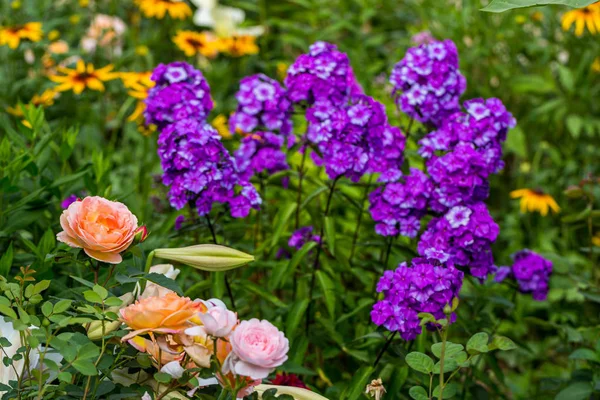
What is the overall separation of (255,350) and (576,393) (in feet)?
3.61

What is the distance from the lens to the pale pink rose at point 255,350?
134 centimetres

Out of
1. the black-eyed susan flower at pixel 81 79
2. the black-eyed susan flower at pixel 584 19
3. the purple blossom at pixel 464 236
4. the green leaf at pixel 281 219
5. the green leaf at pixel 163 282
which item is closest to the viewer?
the green leaf at pixel 163 282

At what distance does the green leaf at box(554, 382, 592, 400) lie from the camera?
210cm

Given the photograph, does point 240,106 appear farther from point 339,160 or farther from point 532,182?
point 532,182

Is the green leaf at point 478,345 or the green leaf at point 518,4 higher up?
the green leaf at point 518,4

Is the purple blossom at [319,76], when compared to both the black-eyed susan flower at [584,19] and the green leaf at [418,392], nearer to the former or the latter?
the green leaf at [418,392]

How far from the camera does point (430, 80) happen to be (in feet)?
7.02

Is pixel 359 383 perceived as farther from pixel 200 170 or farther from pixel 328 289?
pixel 200 170

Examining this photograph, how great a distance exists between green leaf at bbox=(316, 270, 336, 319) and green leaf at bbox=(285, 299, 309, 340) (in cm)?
5

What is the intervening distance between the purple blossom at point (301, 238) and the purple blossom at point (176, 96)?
40 centimetres

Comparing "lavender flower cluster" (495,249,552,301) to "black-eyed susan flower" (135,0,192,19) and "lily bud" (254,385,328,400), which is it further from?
"black-eyed susan flower" (135,0,192,19)

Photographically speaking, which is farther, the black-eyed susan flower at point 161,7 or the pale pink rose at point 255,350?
the black-eyed susan flower at point 161,7

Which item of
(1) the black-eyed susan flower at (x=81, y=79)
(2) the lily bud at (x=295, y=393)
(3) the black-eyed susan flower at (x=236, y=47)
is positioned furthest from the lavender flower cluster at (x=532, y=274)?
(3) the black-eyed susan flower at (x=236, y=47)

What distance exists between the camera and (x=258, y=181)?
2.41 m
